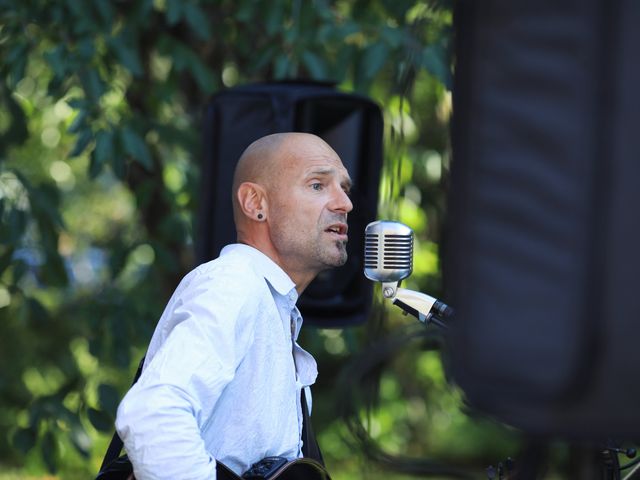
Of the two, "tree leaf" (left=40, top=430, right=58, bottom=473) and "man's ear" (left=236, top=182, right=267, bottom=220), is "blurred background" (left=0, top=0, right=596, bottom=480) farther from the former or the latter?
"man's ear" (left=236, top=182, right=267, bottom=220)

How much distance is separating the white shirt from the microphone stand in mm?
249

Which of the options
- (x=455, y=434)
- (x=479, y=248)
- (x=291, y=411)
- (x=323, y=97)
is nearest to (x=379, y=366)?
(x=291, y=411)

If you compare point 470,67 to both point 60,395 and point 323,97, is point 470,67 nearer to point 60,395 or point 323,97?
point 323,97

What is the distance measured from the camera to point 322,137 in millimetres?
3219

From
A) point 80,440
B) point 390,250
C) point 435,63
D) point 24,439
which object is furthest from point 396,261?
point 24,439

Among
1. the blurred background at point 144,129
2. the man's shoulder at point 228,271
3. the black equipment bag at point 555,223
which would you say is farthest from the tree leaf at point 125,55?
the black equipment bag at point 555,223

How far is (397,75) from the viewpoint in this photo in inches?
154

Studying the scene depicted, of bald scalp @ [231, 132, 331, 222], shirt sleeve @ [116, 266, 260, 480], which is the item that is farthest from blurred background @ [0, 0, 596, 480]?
shirt sleeve @ [116, 266, 260, 480]

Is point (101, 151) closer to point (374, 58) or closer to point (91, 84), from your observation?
point (91, 84)

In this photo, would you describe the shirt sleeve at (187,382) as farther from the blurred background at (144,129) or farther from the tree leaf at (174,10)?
the tree leaf at (174,10)

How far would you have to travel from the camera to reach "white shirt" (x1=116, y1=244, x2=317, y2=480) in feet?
6.02

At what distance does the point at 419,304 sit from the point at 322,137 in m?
1.23

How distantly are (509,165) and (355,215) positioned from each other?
1.93 meters

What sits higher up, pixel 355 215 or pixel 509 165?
pixel 509 165
